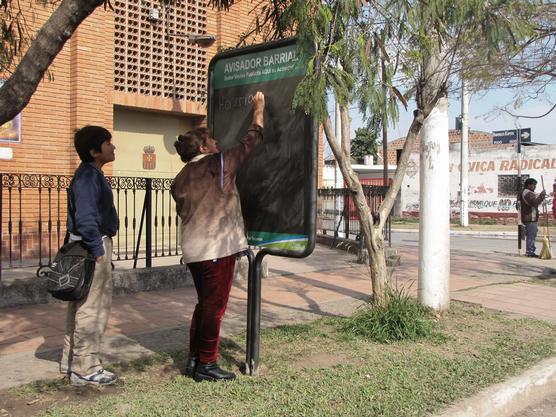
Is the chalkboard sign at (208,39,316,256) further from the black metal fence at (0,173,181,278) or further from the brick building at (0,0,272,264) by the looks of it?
the brick building at (0,0,272,264)

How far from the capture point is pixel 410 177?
121ft

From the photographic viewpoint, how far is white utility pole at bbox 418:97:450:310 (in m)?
6.54

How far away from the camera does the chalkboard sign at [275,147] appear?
4.25 meters

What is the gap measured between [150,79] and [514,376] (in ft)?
29.3

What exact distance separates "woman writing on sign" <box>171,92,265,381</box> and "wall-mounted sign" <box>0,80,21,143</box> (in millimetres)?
6309

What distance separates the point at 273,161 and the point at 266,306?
3.11 metres

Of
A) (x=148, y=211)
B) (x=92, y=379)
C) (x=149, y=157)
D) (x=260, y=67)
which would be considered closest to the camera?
(x=92, y=379)

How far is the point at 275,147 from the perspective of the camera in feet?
14.9

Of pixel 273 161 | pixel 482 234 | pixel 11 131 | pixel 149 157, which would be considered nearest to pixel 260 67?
pixel 273 161

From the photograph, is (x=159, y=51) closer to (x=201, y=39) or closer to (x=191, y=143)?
(x=201, y=39)

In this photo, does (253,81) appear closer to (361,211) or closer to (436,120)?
(361,211)

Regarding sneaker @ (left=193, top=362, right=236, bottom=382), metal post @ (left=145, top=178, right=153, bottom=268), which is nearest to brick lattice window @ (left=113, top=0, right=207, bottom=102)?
metal post @ (left=145, top=178, right=153, bottom=268)

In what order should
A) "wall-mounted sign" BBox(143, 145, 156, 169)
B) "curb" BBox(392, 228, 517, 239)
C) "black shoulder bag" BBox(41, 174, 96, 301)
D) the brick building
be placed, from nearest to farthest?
"black shoulder bag" BBox(41, 174, 96, 301) < the brick building < "wall-mounted sign" BBox(143, 145, 156, 169) < "curb" BBox(392, 228, 517, 239)

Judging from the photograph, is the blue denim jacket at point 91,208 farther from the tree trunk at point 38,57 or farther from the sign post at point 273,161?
the sign post at point 273,161
